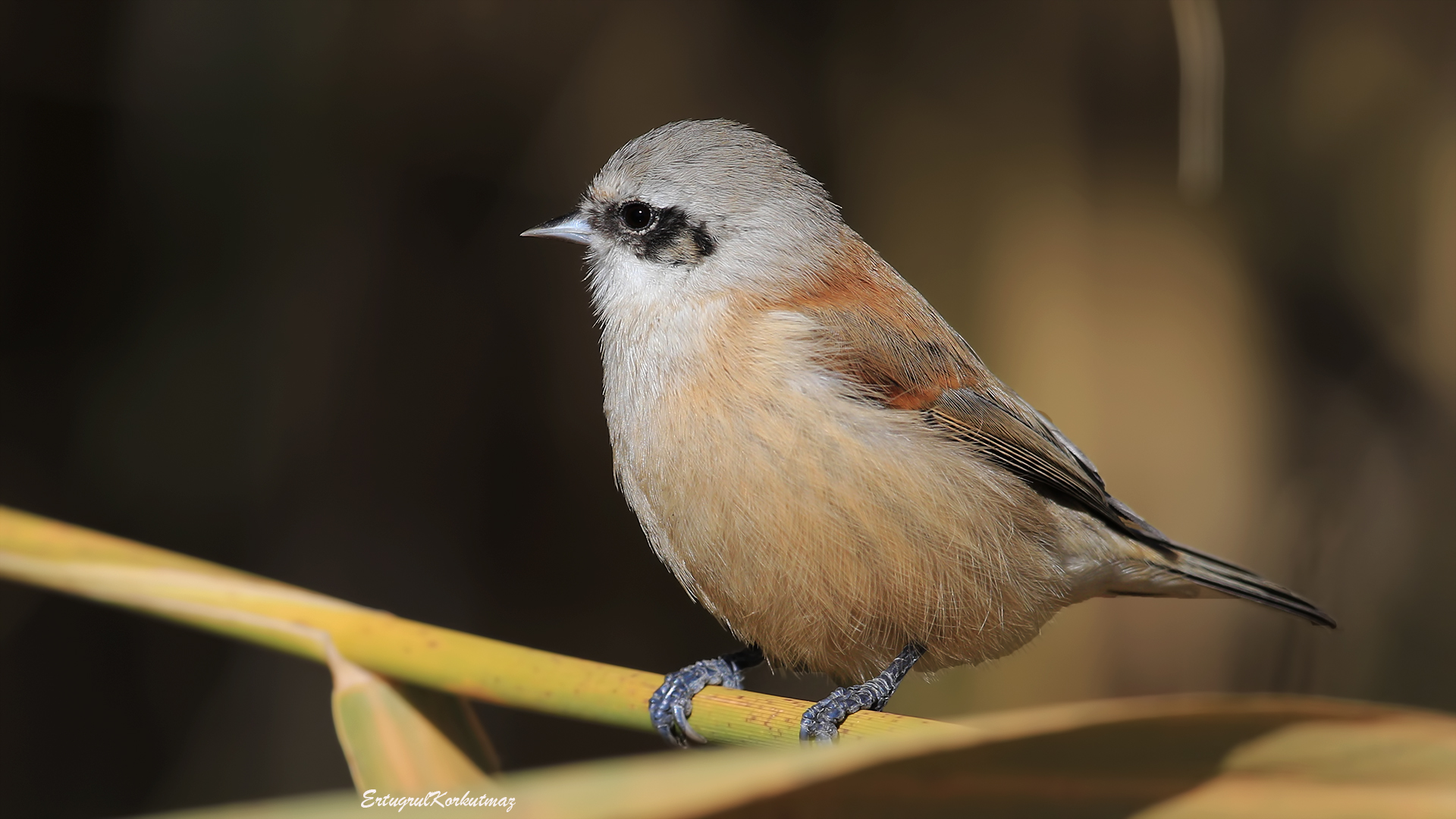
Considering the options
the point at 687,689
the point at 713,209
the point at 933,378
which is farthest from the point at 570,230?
the point at 687,689

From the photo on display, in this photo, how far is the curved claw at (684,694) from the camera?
60.6 inches

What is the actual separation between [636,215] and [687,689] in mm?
938

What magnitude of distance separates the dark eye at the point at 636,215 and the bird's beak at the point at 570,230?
85 millimetres

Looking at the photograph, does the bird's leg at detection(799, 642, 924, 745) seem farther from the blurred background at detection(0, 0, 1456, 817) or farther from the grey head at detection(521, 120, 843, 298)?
the blurred background at detection(0, 0, 1456, 817)

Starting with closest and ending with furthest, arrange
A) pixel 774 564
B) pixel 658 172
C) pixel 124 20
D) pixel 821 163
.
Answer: pixel 774 564 → pixel 658 172 → pixel 124 20 → pixel 821 163

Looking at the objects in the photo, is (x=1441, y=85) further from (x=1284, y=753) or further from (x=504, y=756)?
(x=504, y=756)

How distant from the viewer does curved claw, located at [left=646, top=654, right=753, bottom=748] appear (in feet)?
5.05

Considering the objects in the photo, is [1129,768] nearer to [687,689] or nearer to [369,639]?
[369,639]

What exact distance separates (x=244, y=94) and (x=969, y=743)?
10.5 feet

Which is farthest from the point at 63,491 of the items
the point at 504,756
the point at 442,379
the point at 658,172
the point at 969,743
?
the point at 969,743

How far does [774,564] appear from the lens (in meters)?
1.73

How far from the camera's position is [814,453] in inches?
69.4

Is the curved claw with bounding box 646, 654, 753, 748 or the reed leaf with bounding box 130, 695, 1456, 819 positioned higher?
the reed leaf with bounding box 130, 695, 1456, 819

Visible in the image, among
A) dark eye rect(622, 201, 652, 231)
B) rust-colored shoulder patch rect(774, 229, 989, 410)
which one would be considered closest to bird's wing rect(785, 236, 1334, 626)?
rust-colored shoulder patch rect(774, 229, 989, 410)
